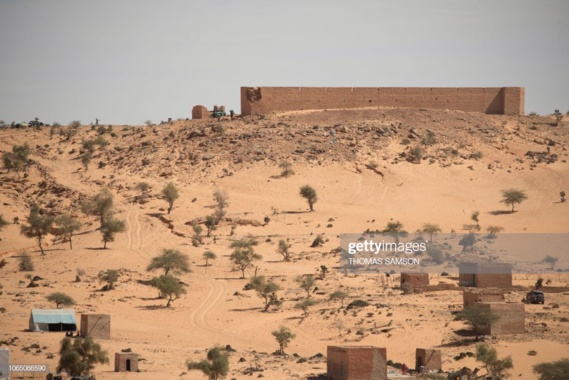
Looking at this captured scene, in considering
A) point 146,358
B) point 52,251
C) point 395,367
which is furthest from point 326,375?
point 52,251

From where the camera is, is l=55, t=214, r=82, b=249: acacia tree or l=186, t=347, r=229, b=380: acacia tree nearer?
l=186, t=347, r=229, b=380: acacia tree

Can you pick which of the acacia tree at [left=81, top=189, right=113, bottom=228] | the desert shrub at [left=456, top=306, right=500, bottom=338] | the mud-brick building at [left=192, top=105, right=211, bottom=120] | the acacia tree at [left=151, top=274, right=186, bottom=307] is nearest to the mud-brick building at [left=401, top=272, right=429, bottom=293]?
the desert shrub at [left=456, top=306, right=500, bottom=338]

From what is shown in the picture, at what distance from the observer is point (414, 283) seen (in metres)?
46.3

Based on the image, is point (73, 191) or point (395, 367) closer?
point (395, 367)

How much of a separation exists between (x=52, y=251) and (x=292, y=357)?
60.4ft

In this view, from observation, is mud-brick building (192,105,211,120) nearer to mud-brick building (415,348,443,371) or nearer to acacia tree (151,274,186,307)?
acacia tree (151,274,186,307)

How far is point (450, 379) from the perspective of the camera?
34.1 meters

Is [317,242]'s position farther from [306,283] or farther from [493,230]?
[493,230]

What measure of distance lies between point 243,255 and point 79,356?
16759 millimetres

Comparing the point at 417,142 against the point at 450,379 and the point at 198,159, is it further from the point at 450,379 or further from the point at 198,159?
the point at 450,379

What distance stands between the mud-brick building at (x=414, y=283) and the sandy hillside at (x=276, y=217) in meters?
0.67

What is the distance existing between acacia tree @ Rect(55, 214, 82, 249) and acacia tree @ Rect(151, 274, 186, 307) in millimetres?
8278

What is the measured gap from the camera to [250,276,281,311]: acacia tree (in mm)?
45562

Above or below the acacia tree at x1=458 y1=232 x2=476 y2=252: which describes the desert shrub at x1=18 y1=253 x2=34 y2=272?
below
